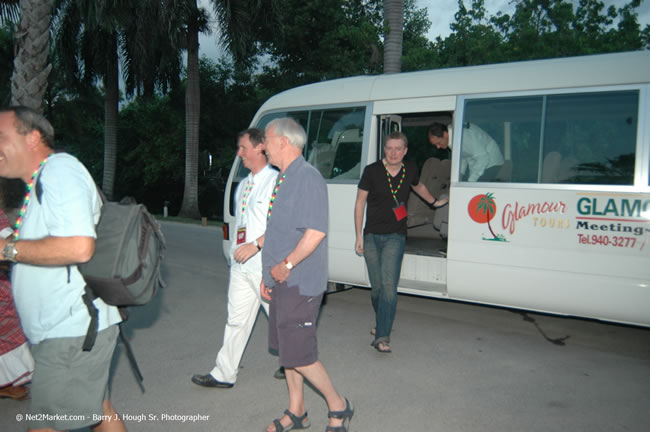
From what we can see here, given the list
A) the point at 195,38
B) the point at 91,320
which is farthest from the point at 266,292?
the point at 195,38

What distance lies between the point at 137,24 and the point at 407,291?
55.4 ft

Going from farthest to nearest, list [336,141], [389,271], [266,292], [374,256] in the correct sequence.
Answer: [336,141] → [374,256] → [389,271] → [266,292]

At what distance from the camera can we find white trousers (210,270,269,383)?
12.7ft

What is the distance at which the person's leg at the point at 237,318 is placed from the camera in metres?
3.87

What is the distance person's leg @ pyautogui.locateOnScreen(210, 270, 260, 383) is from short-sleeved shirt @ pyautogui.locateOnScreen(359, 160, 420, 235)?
4.65ft

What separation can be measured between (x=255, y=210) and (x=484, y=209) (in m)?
2.52

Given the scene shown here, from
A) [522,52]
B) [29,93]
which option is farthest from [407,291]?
[522,52]

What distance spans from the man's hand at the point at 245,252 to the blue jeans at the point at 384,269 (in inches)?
57.1

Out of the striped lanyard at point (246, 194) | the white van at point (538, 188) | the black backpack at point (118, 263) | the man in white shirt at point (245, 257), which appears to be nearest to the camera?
the black backpack at point (118, 263)

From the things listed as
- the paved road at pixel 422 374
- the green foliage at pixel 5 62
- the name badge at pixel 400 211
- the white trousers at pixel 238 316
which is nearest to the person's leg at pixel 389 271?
the name badge at pixel 400 211

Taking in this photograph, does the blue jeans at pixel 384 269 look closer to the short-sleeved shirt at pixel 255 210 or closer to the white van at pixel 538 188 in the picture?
the white van at pixel 538 188

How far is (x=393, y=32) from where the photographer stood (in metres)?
11.4

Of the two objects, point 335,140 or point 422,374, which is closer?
point 422,374

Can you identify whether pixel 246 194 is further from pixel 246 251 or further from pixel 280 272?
pixel 280 272
